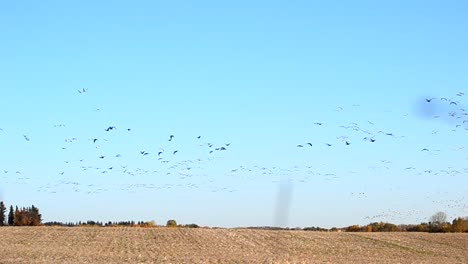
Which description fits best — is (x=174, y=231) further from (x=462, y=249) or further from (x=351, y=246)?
(x=462, y=249)

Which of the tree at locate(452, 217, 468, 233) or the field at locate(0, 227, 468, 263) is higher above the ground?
the tree at locate(452, 217, 468, 233)

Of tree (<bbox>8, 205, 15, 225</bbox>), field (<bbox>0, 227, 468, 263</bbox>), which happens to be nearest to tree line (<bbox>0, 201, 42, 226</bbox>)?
tree (<bbox>8, 205, 15, 225</bbox>)

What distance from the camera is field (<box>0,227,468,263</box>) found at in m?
44.7

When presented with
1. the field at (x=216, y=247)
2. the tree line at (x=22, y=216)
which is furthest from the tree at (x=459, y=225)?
the tree line at (x=22, y=216)

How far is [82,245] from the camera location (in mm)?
58531

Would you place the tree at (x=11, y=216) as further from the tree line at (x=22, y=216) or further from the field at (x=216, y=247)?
the field at (x=216, y=247)

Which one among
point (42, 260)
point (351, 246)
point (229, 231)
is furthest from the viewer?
point (229, 231)

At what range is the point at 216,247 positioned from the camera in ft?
188

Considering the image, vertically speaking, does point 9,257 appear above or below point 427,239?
below

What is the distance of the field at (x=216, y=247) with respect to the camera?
147ft

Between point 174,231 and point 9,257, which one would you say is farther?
point 174,231

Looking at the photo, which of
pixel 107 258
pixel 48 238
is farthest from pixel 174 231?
pixel 107 258

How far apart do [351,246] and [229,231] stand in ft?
50.1

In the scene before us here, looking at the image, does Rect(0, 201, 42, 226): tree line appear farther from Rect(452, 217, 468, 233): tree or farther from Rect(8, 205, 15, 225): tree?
Rect(452, 217, 468, 233): tree
